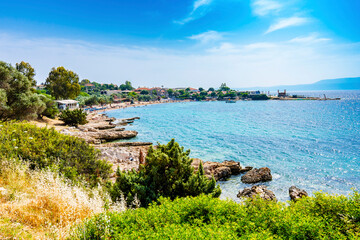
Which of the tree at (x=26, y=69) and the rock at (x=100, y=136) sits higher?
the tree at (x=26, y=69)

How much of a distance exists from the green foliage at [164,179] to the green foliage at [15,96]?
19.3m

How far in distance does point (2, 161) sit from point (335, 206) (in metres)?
10.7

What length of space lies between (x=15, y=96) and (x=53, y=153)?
766 inches

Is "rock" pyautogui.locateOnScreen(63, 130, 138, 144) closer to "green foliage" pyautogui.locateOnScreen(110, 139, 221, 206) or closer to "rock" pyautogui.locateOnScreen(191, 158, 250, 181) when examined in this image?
"rock" pyautogui.locateOnScreen(191, 158, 250, 181)

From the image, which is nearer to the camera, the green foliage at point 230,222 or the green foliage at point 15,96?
the green foliage at point 230,222

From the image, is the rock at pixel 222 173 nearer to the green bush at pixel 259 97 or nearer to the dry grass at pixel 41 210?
the dry grass at pixel 41 210

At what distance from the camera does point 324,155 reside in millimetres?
22453

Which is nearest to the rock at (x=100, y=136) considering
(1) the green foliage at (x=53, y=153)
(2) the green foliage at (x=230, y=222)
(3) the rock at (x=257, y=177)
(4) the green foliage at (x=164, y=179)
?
(1) the green foliage at (x=53, y=153)

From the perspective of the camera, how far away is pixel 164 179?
838 cm

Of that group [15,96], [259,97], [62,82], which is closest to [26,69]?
[62,82]

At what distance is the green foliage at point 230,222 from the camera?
12.5 feet

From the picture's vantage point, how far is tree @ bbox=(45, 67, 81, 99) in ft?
143

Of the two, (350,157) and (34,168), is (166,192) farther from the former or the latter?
(350,157)

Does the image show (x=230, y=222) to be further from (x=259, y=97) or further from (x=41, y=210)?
(x=259, y=97)
